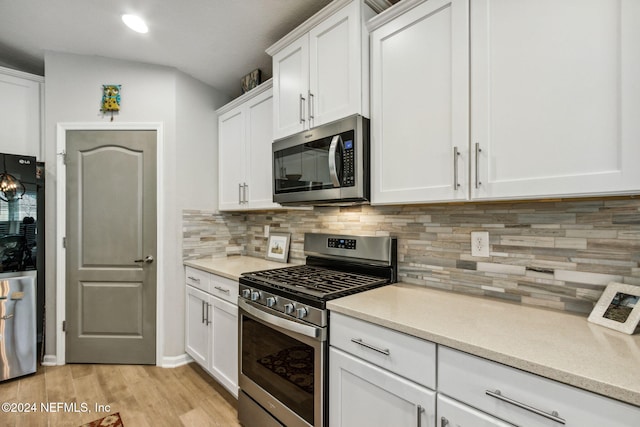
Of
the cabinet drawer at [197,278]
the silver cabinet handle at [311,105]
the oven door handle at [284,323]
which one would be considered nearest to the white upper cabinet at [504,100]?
the silver cabinet handle at [311,105]

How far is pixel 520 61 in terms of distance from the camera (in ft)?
3.78

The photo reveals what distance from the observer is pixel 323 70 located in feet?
5.93

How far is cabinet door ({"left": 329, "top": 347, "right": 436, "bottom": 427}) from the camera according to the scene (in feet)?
3.55

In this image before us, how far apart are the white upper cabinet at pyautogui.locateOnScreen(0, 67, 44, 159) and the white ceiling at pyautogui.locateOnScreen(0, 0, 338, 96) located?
205mm

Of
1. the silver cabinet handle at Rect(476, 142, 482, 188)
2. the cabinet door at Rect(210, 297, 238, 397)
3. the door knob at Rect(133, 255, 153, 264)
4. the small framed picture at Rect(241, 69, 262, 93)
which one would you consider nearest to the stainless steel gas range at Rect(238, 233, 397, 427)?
the cabinet door at Rect(210, 297, 238, 397)

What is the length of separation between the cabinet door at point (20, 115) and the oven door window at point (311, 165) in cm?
234

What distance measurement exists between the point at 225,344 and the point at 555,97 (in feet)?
7.33

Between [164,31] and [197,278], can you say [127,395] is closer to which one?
[197,278]

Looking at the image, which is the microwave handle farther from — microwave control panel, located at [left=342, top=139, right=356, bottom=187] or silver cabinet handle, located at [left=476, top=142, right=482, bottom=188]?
silver cabinet handle, located at [left=476, top=142, right=482, bottom=188]

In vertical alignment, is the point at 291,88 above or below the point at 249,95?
below

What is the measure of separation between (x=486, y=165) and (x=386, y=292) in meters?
0.76

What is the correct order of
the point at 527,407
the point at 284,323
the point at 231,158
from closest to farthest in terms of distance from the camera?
1. the point at 527,407
2. the point at 284,323
3. the point at 231,158

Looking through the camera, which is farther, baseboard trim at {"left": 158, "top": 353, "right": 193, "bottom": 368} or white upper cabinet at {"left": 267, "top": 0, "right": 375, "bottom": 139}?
baseboard trim at {"left": 158, "top": 353, "right": 193, "bottom": 368}

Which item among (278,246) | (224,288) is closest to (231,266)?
(224,288)
